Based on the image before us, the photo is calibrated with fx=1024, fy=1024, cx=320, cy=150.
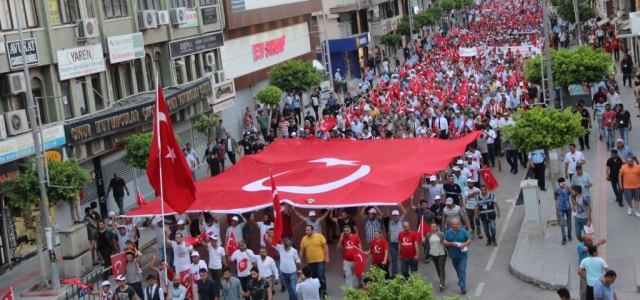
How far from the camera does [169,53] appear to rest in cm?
3581

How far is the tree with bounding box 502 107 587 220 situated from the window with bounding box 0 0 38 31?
12309 mm

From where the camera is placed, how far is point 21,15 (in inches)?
1025

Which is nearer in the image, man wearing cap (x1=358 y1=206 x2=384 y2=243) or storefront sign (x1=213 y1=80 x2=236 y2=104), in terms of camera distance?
man wearing cap (x1=358 y1=206 x2=384 y2=243)

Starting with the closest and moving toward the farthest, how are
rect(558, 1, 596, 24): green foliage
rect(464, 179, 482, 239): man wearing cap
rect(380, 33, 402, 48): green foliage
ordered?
rect(464, 179, 482, 239): man wearing cap, rect(558, 1, 596, 24): green foliage, rect(380, 33, 402, 48): green foliage

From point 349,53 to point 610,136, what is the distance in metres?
38.0

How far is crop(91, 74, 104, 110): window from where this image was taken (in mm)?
29922

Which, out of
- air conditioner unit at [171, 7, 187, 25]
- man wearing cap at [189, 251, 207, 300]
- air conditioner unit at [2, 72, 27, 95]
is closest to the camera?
man wearing cap at [189, 251, 207, 300]

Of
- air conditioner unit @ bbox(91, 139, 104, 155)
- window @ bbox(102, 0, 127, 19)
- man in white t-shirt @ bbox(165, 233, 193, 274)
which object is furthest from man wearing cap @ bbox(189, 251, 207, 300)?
window @ bbox(102, 0, 127, 19)

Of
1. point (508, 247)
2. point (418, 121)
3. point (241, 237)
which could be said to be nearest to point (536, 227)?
point (508, 247)

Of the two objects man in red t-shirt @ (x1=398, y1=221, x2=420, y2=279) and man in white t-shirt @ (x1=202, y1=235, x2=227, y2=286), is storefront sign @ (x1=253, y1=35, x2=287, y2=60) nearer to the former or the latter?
man in white t-shirt @ (x1=202, y1=235, x2=227, y2=286)

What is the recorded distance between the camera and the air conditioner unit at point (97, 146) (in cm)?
2797

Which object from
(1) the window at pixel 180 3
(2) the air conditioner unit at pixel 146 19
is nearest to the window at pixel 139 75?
(2) the air conditioner unit at pixel 146 19

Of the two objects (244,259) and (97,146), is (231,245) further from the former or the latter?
(97,146)

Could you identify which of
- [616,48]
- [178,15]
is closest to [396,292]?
[178,15]
